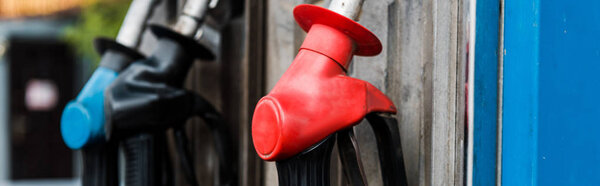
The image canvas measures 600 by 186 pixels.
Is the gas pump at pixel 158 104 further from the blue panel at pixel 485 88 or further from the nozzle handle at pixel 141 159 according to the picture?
the blue panel at pixel 485 88

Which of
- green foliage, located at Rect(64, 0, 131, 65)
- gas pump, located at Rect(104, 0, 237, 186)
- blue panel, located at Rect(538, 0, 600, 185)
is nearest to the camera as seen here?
blue panel, located at Rect(538, 0, 600, 185)

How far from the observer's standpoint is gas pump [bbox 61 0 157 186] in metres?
1.02

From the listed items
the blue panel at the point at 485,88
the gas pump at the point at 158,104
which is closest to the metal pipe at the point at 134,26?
the gas pump at the point at 158,104

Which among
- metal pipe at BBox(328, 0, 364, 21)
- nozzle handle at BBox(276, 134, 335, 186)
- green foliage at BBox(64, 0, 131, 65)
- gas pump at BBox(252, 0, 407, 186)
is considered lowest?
nozzle handle at BBox(276, 134, 335, 186)

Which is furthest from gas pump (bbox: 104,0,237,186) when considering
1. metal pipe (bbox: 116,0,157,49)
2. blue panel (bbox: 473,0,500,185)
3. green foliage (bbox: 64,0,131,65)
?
green foliage (bbox: 64,0,131,65)

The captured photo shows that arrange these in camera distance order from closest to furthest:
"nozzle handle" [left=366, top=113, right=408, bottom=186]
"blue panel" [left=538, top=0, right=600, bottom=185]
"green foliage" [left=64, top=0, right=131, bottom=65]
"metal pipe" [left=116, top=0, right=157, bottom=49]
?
"blue panel" [left=538, top=0, right=600, bottom=185]
"nozzle handle" [left=366, top=113, right=408, bottom=186]
"metal pipe" [left=116, top=0, right=157, bottom=49]
"green foliage" [left=64, top=0, right=131, bottom=65]

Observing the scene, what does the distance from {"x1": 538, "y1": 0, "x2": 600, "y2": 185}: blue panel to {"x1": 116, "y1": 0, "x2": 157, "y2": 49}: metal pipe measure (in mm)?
847

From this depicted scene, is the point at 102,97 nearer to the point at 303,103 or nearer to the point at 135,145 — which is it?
the point at 135,145

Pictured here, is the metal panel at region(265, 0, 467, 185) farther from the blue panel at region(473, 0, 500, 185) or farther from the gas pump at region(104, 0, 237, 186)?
the gas pump at region(104, 0, 237, 186)

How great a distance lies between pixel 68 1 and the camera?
496 centimetres

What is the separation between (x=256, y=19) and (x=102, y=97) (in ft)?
1.17

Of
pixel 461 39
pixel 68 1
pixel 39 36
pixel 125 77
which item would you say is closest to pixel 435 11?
pixel 461 39

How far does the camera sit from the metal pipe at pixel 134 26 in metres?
1.18

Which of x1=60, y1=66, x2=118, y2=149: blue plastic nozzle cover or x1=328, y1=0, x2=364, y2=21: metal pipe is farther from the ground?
x1=328, y1=0, x2=364, y2=21: metal pipe
